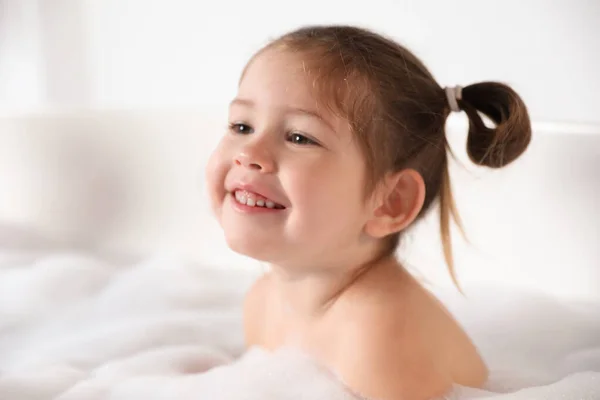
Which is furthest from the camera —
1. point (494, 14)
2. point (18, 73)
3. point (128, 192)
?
point (18, 73)

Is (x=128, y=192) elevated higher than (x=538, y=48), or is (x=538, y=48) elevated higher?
(x=538, y=48)

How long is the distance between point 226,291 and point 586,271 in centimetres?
65

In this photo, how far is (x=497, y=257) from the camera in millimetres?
1284

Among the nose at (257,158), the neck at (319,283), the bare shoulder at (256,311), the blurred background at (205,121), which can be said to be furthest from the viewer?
the blurred background at (205,121)

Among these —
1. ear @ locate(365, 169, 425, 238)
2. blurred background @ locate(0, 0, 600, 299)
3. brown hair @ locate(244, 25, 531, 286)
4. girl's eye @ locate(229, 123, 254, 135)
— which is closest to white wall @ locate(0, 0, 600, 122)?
A: blurred background @ locate(0, 0, 600, 299)

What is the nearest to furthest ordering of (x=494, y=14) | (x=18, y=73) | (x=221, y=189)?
(x=221, y=189) < (x=494, y=14) < (x=18, y=73)

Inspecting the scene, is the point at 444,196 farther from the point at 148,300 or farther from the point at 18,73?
the point at 18,73

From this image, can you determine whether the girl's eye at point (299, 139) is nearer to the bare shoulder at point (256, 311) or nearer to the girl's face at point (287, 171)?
the girl's face at point (287, 171)

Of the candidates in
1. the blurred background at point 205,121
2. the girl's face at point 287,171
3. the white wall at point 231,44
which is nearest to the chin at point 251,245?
the girl's face at point 287,171

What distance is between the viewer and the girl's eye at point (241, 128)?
0.86m

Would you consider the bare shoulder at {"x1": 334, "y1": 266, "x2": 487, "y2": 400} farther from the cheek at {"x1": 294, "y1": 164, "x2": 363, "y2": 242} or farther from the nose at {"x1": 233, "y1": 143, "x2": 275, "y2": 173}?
the nose at {"x1": 233, "y1": 143, "x2": 275, "y2": 173}

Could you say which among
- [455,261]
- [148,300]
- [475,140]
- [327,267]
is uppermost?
[475,140]

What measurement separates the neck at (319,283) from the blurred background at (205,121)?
30 cm

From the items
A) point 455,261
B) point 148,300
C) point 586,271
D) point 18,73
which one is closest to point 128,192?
point 148,300
